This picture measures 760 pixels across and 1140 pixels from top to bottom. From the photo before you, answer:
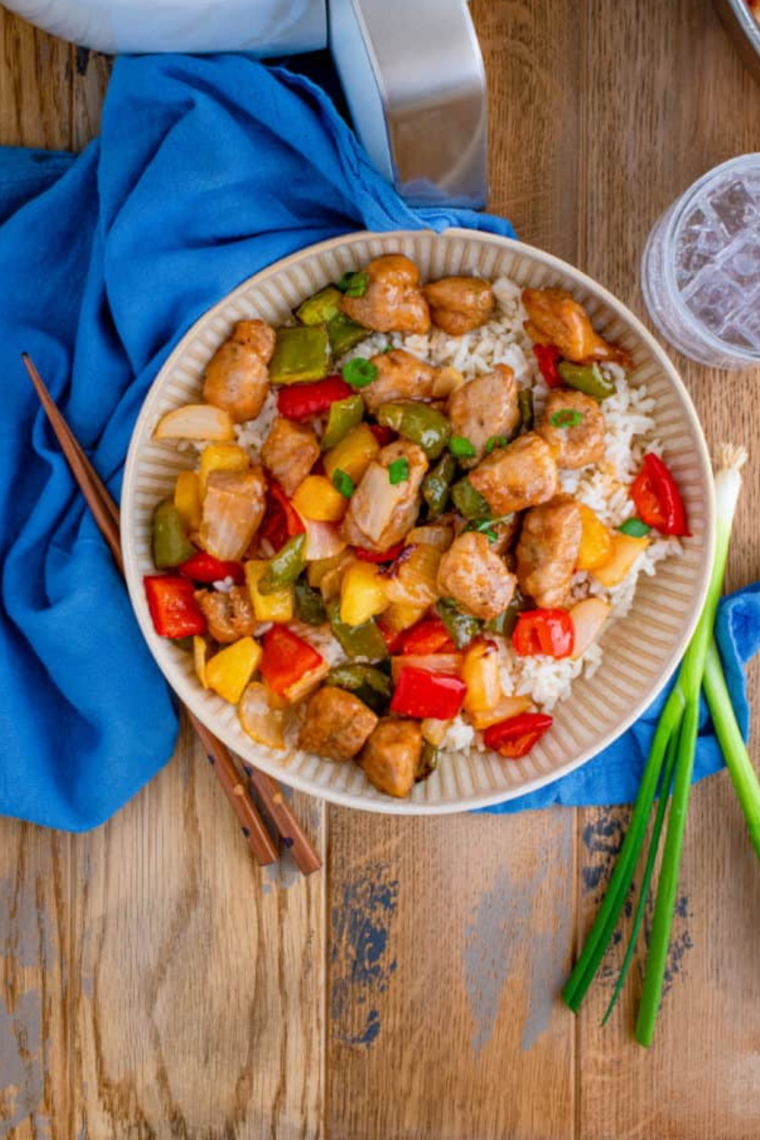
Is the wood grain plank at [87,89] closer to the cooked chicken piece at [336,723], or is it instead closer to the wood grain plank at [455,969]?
the wood grain plank at [455,969]

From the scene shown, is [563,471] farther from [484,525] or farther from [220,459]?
[220,459]

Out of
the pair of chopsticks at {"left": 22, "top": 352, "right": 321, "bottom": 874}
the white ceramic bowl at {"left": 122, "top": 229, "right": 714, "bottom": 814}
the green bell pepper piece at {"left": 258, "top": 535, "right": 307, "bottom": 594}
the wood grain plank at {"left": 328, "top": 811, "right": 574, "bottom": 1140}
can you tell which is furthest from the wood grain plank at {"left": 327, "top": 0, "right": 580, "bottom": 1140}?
the green bell pepper piece at {"left": 258, "top": 535, "right": 307, "bottom": 594}

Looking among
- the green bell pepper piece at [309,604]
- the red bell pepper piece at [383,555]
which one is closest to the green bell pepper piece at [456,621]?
the red bell pepper piece at [383,555]

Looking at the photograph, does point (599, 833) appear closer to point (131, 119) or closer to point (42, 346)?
point (42, 346)

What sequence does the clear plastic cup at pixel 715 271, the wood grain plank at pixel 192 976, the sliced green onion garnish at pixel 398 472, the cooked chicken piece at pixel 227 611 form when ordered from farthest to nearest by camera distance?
1. the wood grain plank at pixel 192 976
2. the clear plastic cup at pixel 715 271
3. the cooked chicken piece at pixel 227 611
4. the sliced green onion garnish at pixel 398 472

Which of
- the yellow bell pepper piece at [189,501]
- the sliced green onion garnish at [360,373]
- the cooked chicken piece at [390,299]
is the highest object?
the cooked chicken piece at [390,299]

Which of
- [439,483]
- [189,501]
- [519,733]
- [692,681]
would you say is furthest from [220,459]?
[692,681]

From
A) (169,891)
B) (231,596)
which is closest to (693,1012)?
(169,891)
